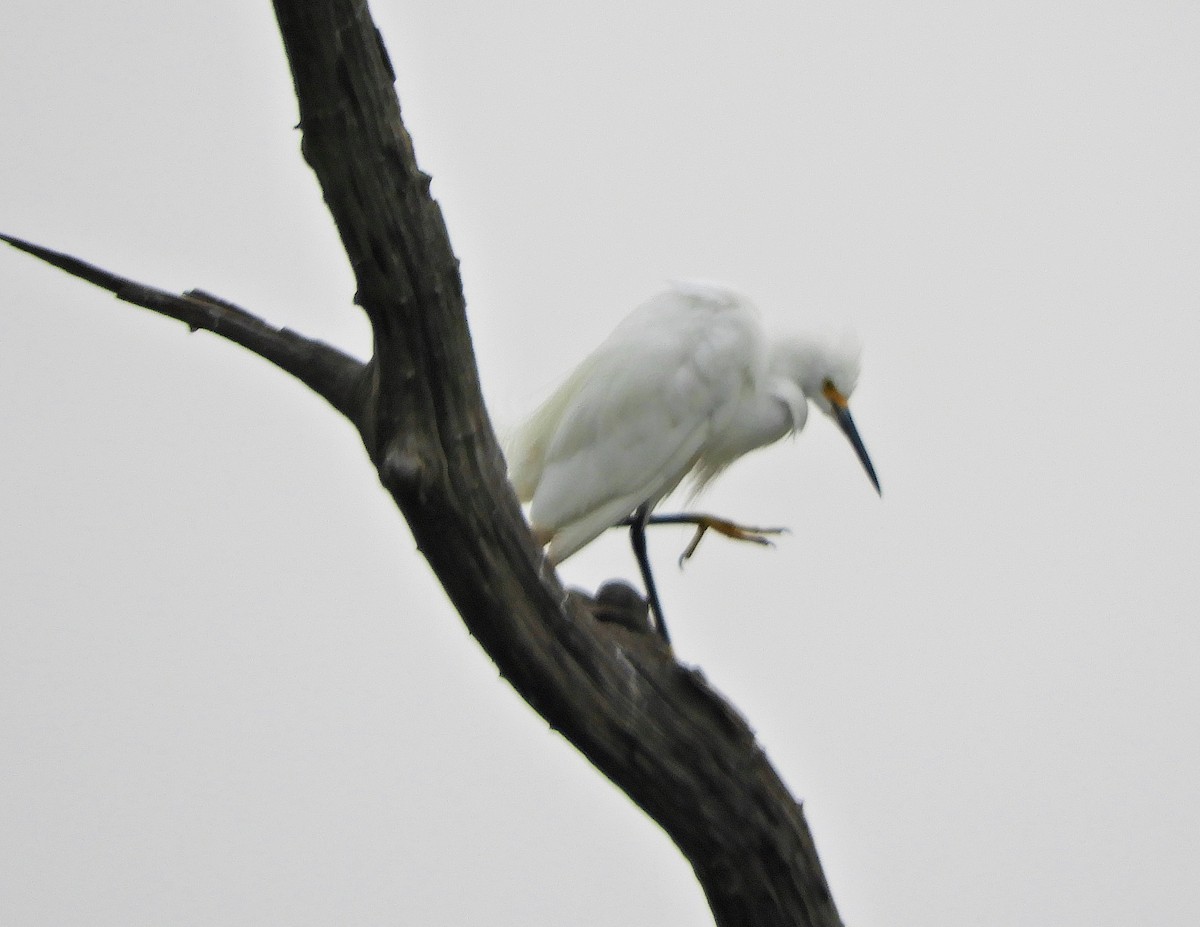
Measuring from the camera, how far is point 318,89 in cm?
159

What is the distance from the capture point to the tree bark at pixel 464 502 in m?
1.62

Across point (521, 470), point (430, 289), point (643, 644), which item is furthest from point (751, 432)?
point (430, 289)

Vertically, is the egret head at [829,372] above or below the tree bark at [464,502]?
above

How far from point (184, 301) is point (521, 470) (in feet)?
3.85

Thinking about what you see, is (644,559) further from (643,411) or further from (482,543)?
(482,543)

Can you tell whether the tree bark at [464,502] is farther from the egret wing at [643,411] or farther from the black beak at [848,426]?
the black beak at [848,426]

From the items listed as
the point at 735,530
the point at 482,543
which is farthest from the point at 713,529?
the point at 482,543

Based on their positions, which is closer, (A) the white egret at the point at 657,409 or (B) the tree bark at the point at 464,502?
(B) the tree bark at the point at 464,502

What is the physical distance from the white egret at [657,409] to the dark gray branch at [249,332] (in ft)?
2.88

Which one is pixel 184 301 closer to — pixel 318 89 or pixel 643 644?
pixel 318 89

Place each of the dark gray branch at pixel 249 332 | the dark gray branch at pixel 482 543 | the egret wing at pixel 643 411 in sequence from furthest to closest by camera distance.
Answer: the egret wing at pixel 643 411
the dark gray branch at pixel 249 332
the dark gray branch at pixel 482 543

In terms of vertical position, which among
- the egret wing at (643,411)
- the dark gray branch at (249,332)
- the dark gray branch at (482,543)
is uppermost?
the egret wing at (643,411)

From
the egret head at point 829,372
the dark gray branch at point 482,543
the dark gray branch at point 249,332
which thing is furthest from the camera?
the egret head at point 829,372

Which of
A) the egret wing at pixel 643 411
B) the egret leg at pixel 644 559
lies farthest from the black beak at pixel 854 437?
the egret leg at pixel 644 559
